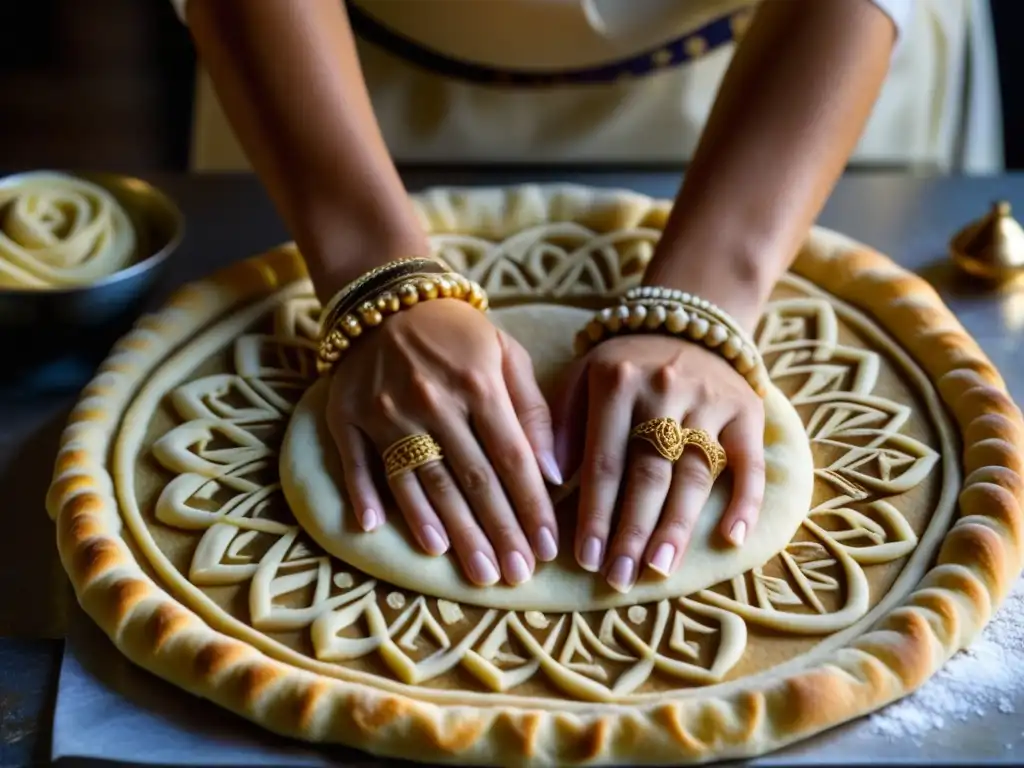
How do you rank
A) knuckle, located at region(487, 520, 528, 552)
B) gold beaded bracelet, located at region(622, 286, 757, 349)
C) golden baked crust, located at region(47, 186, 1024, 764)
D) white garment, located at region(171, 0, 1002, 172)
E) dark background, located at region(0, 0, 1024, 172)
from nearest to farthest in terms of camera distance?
1. golden baked crust, located at region(47, 186, 1024, 764)
2. knuckle, located at region(487, 520, 528, 552)
3. gold beaded bracelet, located at region(622, 286, 757, 349)
4. white garment, located at region(171, 0, 1002, 172)
5. dark background, located at region(0, 0, 1024, 172)

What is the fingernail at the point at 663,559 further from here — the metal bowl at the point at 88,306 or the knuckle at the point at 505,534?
the metal bowl at the point at 88,306

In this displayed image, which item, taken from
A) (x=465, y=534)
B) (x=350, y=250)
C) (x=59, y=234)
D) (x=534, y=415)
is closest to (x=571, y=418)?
(x=534, y=415)

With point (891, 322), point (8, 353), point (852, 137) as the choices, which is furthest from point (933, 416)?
point (8, 353)

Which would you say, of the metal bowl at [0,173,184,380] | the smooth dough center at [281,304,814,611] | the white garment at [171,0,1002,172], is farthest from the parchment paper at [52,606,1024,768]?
the white garment at [171,0,1002,172]

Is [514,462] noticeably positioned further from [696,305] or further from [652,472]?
[696,305]

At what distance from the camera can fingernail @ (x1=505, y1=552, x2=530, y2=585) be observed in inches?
27.6

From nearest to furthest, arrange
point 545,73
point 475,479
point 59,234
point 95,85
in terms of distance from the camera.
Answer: point 475,479 → point 59,234 → point 545,73 → point 95,85

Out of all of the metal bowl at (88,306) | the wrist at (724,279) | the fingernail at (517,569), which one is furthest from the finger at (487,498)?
the metal bowl at (88,306)

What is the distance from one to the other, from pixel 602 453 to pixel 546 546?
78mm

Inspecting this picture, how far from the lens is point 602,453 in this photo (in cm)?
75

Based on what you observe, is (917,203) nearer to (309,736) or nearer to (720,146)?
(720,146)

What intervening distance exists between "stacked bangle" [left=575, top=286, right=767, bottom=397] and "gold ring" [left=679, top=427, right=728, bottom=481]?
86 millimetres

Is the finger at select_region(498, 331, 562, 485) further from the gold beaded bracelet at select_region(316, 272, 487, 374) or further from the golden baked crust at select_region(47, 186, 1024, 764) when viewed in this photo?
the golden baked crust at select_region(47, 186, 1024, 764)

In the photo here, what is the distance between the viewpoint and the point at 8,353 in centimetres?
93
